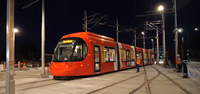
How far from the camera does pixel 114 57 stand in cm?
1602

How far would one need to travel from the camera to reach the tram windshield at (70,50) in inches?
435

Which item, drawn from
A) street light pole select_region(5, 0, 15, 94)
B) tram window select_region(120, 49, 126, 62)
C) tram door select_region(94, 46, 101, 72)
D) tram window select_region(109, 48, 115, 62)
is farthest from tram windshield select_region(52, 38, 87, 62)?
tram window select_region(120, 49, 126, 62)

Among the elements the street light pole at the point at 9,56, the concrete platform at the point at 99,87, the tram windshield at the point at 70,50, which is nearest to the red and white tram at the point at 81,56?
the tram windshield at the point at 70,50

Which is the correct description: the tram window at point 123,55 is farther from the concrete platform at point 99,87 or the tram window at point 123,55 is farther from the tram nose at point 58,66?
the tram nose at point 58,66

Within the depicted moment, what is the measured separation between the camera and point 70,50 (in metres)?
11.2

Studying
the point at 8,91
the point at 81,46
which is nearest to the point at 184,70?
the point at 81,46

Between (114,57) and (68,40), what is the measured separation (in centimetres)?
568

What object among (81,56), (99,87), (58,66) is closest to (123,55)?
(81,56)

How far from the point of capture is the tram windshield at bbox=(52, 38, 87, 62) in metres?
11.0

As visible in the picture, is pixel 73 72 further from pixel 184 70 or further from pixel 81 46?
pixel 184 70

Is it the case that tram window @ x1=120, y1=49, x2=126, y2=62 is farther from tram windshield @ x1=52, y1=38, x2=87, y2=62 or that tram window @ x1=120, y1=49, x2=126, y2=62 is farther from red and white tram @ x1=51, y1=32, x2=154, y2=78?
tram windshield @ x1=52, y1=38, x2=87, y2=62

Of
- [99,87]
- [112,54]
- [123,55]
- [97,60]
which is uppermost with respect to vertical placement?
[112,54]

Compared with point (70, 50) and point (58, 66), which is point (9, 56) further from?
point (70, 50)

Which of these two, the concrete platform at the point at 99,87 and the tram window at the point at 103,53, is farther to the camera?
the tram window at the point at 103,53
